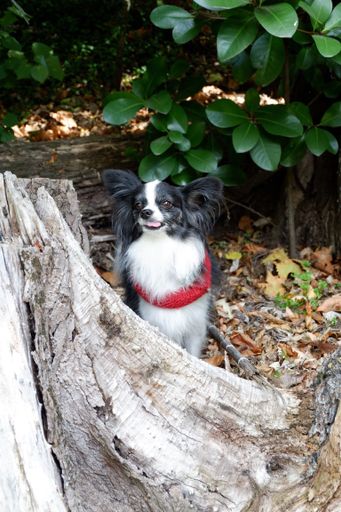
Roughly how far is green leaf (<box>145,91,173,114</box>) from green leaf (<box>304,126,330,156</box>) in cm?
96

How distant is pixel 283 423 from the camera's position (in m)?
2.44

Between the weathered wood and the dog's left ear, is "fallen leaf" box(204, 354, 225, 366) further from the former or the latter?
the weathered wood

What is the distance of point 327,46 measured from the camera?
328cm

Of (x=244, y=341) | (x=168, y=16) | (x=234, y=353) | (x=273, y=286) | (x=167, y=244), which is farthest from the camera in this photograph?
(x=273, y=286)

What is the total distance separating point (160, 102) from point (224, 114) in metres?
0.46

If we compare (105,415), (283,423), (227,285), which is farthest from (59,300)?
(227,285)

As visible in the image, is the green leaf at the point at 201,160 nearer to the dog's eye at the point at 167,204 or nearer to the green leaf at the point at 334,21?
the dog's eye at the point at 167,204

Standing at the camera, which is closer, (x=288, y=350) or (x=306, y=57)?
(x=288, y=350)

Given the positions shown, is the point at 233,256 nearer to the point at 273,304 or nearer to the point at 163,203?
the point at 273,304

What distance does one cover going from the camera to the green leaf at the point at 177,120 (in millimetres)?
4098

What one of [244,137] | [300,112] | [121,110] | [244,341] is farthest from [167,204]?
[300,112]

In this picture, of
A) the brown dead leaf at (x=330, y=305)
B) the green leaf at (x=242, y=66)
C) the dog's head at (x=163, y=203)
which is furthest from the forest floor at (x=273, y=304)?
the green leaf at (x=242, y=66)

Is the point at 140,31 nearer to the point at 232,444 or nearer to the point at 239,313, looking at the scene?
the point at 239,313

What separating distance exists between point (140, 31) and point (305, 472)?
256 inches
